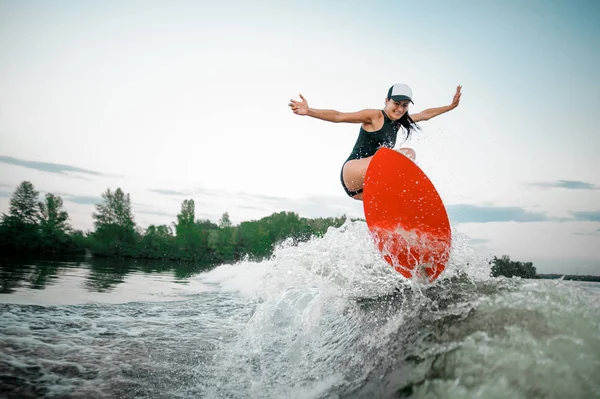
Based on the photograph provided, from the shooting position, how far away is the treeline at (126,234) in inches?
2601

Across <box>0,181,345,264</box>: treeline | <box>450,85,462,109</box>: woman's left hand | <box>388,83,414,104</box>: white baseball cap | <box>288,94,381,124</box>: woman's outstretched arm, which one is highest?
<box>450,85,462,109</box>: woman's left hand

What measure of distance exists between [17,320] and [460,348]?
6144 millimetres

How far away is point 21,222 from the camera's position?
68062mm

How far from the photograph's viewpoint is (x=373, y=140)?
5023 millimetres

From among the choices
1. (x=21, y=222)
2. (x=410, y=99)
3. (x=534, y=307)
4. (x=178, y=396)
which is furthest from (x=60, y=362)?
(x=21, y=222)

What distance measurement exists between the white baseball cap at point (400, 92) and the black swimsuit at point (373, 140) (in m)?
0.29

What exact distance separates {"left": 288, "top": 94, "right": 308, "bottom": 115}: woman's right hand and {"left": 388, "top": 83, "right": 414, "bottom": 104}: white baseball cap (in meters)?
1.32

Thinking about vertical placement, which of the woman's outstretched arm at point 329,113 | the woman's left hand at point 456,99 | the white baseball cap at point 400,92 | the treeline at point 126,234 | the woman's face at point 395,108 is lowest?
the treeline at point 126,234

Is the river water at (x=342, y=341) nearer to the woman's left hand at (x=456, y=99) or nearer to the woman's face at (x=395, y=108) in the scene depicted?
the woman's face at (x=395, y=108)

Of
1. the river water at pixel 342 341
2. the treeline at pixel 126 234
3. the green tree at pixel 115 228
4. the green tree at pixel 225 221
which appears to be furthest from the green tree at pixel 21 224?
the river water at pixel 342 341

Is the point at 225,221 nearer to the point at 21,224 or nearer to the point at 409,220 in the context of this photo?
the point at 21,224

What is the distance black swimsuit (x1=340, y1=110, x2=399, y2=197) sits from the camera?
16.5 ft

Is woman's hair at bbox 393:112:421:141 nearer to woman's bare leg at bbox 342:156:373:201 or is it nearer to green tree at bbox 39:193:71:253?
woman's bare leg at bbox 342:156:373:201

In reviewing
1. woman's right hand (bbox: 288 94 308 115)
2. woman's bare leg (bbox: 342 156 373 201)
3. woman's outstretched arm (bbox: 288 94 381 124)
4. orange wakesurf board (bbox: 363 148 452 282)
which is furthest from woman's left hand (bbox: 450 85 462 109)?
woman's right hand (bbox: 288 94 308 115)
